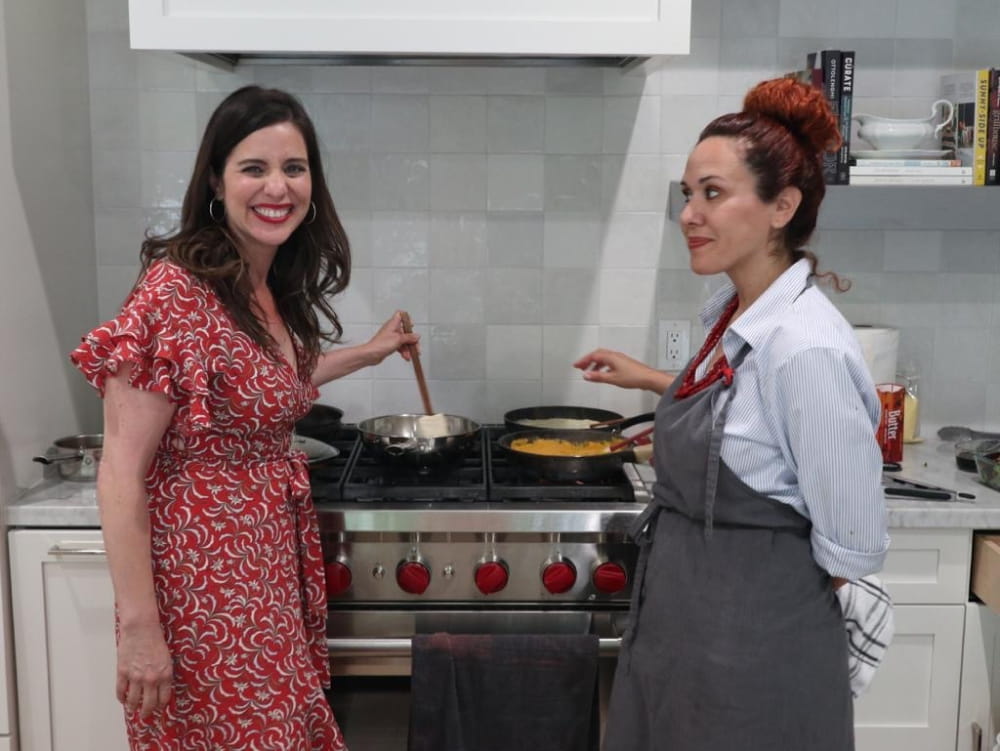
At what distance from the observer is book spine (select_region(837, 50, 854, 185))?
Result: 89.0 inches

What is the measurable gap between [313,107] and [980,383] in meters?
1.69

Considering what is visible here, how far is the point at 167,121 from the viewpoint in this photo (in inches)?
97.0

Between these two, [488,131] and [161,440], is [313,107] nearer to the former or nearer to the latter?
[488,131]

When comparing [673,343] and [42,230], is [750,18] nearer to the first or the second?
[673,343]

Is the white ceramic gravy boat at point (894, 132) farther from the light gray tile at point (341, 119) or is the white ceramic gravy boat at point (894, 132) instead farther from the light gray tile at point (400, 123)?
the light gray tile at point (341, 119)

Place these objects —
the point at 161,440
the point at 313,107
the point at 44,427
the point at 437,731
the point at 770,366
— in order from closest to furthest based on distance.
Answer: the point at 770,366, the point at 161,440, the point at 437,731, the point at 44,427, the point at 313,107

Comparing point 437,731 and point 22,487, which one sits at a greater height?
point 22,487

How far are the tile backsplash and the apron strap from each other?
100 centimetres

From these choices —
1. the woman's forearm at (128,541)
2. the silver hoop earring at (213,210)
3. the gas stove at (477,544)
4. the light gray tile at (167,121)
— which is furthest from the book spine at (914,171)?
the woman's forearm at (128,541)

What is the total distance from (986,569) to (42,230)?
6.33ft

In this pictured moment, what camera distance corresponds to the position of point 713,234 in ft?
5.07

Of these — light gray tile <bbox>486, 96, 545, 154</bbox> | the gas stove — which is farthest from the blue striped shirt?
light gray tile <bbox>486, 96, 545, 154</bbox>

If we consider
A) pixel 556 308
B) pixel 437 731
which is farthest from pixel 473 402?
pixel 437 731

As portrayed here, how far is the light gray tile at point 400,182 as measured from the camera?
2494 mm
